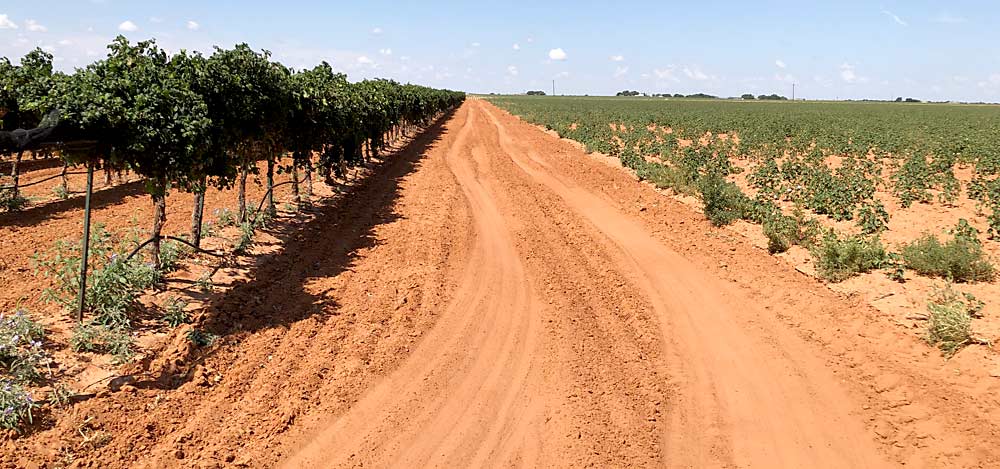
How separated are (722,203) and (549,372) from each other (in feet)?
32.1

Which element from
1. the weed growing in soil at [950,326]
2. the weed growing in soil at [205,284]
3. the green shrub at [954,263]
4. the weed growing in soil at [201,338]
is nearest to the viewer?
the weed growing in soil at [201,338]

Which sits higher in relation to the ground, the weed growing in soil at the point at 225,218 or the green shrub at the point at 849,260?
the weed growing in soil at the point at 225,218

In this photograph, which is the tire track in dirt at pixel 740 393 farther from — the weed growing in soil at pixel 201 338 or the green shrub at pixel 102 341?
the green shrub at pixel 102 341

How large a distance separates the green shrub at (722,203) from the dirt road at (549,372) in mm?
2207

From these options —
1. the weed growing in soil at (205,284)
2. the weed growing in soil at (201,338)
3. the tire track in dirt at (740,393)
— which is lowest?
the tire track in dirt at (740,393)

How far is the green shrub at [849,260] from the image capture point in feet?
33.2

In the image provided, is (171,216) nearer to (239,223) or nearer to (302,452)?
(239,223)

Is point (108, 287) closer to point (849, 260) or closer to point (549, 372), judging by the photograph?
point (549, 372)

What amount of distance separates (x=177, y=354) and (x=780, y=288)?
895cm

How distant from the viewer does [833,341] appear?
25.7 feet

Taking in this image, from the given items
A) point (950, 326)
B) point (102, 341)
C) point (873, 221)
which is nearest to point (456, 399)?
point (102, 341)

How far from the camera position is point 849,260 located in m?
10.2

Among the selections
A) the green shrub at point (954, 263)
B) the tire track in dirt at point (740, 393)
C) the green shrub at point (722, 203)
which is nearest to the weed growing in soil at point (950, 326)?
the green shrub at point (954, 263)

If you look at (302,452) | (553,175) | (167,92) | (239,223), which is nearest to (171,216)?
(239,223)
